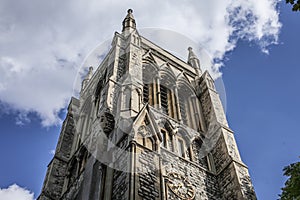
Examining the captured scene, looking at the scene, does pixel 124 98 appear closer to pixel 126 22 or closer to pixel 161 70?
pixel 161 70

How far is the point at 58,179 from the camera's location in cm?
1723

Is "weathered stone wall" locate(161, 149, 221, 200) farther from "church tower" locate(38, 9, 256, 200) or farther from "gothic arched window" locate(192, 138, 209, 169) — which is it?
"gothic arched window" locate(192, 138, 209, 169)

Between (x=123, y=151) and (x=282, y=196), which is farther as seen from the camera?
(x=123, y=151)

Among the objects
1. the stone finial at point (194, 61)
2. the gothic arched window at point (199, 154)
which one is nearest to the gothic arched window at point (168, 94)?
the gothic arched window at point (199, 154)

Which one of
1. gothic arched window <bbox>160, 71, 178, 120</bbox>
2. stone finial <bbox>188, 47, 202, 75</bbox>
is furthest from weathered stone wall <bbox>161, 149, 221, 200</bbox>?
stone finial <bbox>188, 47, 202, 75</bbox>

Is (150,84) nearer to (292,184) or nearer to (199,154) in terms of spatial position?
(199,154)

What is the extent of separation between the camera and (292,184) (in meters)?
7.85

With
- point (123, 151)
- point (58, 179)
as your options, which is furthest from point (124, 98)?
point (58, 179)

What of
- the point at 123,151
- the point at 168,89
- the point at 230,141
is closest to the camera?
the point at 123,151

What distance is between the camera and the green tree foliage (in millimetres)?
7656

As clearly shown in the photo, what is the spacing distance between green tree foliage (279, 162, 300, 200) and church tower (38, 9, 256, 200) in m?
3.42

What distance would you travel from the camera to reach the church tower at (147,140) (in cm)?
1121

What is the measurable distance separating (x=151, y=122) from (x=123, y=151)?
1.87 m

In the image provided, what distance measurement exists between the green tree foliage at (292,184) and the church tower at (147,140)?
3425 millimetres
